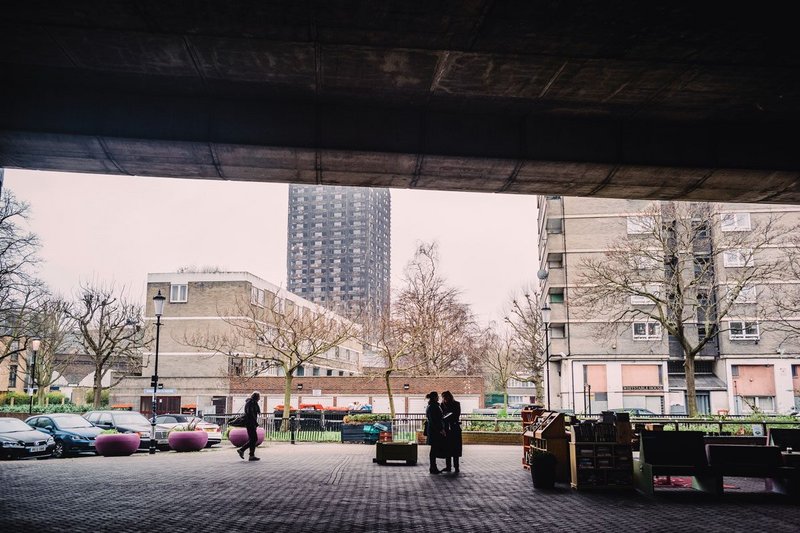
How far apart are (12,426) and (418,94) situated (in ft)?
68.7

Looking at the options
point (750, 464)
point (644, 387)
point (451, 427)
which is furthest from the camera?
point (644, 387)

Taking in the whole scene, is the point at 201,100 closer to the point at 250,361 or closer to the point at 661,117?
the point at 661,117

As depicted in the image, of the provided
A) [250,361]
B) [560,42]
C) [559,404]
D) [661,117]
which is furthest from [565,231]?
[560,42]

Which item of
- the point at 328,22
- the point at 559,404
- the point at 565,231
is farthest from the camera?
the point at 559,404

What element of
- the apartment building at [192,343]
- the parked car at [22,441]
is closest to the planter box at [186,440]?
the parked car at [22,441]

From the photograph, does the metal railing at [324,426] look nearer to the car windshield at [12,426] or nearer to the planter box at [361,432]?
the planter box at [361,432]

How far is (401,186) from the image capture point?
1419 cm

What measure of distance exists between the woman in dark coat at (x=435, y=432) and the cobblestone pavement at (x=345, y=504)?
57cm

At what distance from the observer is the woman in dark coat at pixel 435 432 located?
16812 mm

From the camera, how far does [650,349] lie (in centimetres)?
5062

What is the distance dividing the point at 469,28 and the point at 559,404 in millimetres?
50939

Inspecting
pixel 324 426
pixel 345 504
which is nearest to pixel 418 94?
pixel 345 504

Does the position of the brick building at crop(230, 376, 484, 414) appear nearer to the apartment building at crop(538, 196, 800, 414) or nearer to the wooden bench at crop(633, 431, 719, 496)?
the apartment building at crop(538, 196, 800, 414)

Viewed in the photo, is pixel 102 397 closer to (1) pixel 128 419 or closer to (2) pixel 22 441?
(1) pixel 128 419
